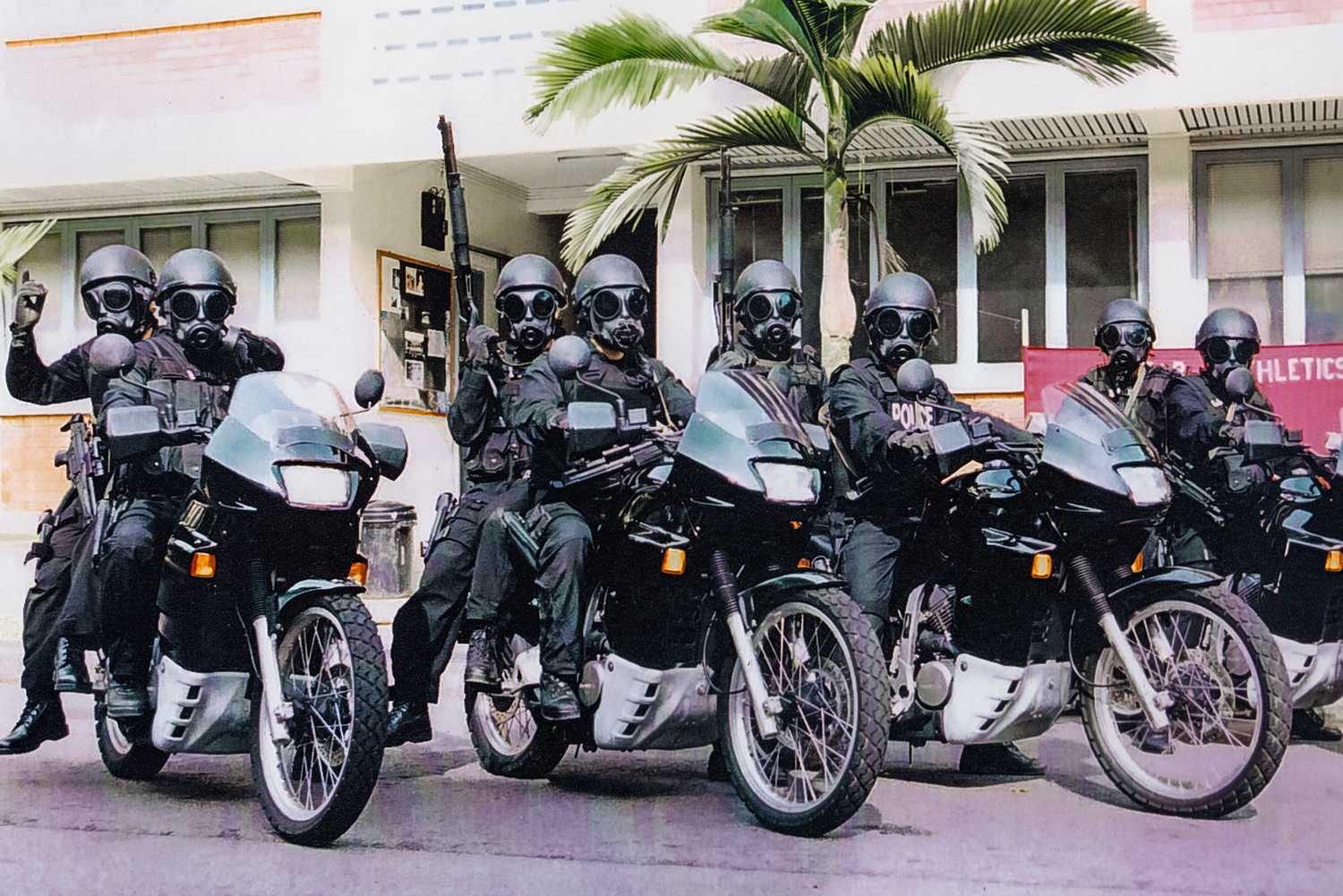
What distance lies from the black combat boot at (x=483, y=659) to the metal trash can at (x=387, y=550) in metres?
7.45

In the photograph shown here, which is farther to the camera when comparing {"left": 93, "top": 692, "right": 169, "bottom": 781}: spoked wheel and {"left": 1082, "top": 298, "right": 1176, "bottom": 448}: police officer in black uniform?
{"left": 1082, "top": 298, "right": 1176, "bottom": 448}: police officer in black uniform

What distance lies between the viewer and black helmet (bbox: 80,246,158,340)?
22.0ft

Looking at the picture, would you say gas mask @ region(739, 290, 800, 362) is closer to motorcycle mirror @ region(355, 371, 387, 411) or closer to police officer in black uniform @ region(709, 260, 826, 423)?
Result: police officer in black uniform @ region(709, 260, 826, 423)

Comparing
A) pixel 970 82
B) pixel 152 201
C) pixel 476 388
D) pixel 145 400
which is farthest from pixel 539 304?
pixel 152 201

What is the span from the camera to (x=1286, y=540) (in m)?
7.36

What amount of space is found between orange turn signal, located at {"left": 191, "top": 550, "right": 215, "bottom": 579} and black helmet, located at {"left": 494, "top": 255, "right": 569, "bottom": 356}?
1.84 m

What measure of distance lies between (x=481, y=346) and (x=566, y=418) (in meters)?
1.36

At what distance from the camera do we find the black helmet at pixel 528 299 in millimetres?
7039

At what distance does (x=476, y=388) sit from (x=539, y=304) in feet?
1.44

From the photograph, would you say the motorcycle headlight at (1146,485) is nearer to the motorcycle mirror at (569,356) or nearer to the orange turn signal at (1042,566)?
the orange turn signal at (1042,566)

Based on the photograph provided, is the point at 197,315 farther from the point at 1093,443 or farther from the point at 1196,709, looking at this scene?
the point at 1196,709

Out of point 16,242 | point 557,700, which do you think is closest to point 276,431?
point 557,700

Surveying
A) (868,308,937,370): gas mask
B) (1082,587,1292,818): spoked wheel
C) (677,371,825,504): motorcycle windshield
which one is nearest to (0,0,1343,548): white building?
(868,308,937,370): gas mask

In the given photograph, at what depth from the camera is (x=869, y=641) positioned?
531 centimetres
